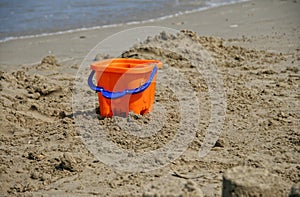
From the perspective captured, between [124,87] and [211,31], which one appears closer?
[124,87]

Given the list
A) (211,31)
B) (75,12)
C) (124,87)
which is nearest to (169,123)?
(124,87)

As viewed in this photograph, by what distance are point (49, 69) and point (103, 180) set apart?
3173 millimetres

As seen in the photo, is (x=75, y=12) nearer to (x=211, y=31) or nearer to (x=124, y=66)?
(x=211, y=31)

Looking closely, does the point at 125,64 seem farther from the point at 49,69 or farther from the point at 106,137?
the point at 49,69

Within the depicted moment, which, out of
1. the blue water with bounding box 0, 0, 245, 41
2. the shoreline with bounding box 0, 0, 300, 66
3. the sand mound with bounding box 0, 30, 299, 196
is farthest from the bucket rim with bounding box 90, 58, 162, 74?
the blue water with bounding box 0, 0, 245, 41

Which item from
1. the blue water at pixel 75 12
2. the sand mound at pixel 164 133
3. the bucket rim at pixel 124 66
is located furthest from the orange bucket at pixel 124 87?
the blue water at pixel 75 12

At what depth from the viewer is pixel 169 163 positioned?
9.70 feet

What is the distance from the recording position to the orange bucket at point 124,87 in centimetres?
351

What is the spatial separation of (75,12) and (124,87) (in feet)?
25.5

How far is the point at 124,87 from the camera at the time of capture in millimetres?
3561

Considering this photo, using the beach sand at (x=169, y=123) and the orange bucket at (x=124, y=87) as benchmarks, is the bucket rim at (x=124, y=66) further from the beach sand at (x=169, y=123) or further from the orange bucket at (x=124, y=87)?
the beach sand at (x=169, y=123)

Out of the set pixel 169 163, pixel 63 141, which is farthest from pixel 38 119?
pixel 169 163

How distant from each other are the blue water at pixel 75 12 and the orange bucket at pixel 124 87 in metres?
5.33

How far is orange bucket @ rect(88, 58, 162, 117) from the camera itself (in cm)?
351
